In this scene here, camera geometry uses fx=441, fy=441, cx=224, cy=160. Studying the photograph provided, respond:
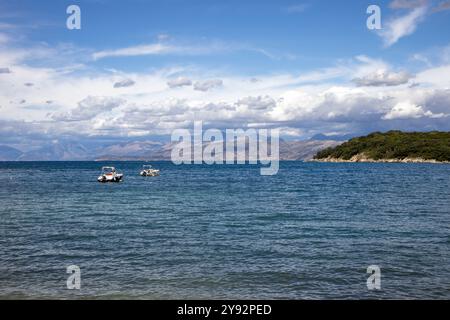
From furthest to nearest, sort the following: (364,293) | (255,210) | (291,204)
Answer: (291,204) → (255,210) → (364,293)

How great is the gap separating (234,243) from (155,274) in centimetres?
1049

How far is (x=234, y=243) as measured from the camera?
3575 cm

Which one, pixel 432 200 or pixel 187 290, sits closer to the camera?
pixel 187 290
